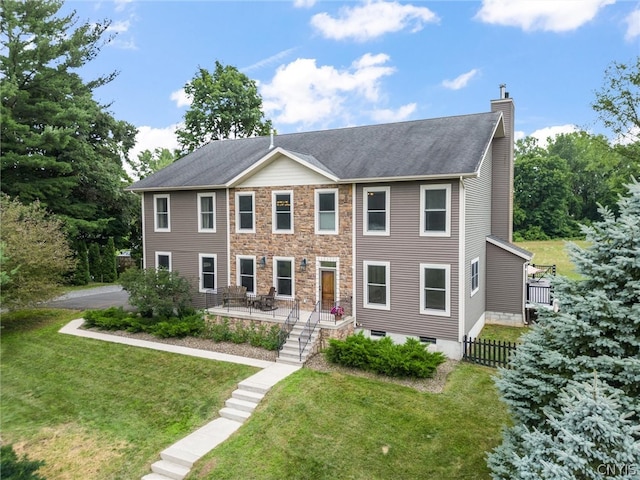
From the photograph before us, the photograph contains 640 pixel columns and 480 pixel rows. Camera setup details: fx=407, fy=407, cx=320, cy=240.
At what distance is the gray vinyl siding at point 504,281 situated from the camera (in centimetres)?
1755

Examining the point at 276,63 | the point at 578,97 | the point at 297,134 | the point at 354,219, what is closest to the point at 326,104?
the point at 276,63

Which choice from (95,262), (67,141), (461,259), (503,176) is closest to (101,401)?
(461,259)

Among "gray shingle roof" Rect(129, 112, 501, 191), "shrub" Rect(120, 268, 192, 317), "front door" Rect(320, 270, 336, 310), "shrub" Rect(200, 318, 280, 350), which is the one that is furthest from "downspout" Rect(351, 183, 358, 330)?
"shrub" Rect(120, 268, 192, 317)

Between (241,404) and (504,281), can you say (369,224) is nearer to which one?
(504,281)

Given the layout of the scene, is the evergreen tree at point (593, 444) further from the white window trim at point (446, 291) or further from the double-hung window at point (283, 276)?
the double-hung window at point (283, 276)

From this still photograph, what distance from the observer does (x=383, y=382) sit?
12.1 m

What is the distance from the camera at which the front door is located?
52.8 feet

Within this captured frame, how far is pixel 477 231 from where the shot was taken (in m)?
16.2

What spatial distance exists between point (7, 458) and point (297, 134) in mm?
17079

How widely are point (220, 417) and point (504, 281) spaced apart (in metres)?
13.1

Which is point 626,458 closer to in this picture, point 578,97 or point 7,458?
point 7,458

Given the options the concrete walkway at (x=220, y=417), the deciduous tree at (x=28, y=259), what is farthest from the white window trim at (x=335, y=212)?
the deciduous tree at (x=28, y=259)

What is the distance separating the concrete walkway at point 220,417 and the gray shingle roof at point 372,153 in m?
7.16

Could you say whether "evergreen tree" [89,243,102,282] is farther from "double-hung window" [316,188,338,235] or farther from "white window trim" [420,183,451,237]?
"white window trim" [420,183,451,237]
